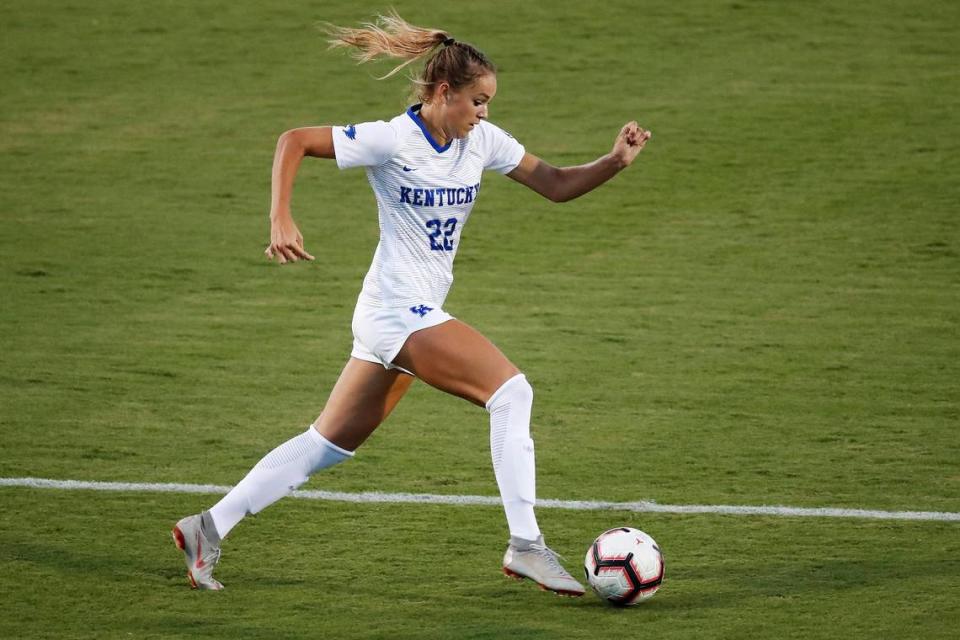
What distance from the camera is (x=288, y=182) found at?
17.0 feet

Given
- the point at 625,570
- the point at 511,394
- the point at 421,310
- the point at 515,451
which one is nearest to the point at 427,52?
the point at 421,310

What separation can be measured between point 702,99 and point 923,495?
9255 mm

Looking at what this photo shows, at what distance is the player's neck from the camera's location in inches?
214

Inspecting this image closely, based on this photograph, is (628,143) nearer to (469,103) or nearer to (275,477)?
(469,103)

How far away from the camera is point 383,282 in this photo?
5.43 m

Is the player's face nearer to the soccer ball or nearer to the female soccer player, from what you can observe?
the female soccer player

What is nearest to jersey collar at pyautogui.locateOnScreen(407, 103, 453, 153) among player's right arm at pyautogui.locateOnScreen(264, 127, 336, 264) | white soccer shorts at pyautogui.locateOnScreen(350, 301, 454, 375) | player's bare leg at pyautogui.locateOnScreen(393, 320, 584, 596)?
player's right arm at pyautogui.locateOnScreen(264, 127, 336, 264)

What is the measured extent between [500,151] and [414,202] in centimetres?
51

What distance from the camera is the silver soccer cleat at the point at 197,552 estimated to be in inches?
212

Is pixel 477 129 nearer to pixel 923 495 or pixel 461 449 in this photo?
pixel 461 449

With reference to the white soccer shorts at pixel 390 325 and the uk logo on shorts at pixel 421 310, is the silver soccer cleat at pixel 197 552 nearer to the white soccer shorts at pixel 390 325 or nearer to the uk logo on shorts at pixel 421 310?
the white soccer shorts at pixel 390 325

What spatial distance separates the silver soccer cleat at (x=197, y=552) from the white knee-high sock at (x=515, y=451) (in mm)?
1157

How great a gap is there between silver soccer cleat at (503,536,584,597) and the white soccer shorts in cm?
80

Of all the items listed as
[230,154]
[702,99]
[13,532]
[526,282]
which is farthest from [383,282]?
[702,99]
